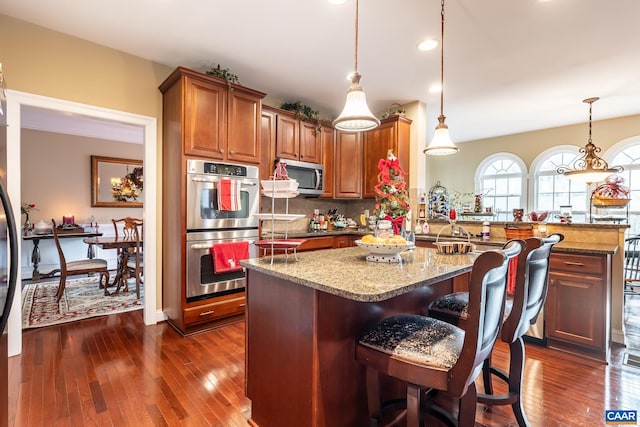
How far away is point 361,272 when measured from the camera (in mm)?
1454

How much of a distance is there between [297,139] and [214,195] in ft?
4.94

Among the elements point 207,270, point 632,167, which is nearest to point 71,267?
point 207,270

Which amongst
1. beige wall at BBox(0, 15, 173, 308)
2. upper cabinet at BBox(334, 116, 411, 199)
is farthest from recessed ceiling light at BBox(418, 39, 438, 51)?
beige wall at BBox(0, 15, 173, 308)

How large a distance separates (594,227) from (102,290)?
5928 millimetres

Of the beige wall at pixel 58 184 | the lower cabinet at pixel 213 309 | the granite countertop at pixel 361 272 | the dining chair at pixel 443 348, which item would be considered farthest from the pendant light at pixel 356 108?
the beige wall at pixel 58 184

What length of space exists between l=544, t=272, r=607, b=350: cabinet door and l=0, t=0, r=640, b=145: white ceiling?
2.06 meters

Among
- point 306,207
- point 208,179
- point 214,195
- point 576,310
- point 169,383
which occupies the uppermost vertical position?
point 208,179

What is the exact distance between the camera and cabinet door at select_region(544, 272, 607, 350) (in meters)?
2.52

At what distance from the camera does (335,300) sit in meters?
1.35

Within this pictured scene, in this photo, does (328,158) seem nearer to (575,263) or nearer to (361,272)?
(575,263)

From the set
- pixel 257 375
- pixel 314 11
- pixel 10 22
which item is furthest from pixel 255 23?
pixel 257 375

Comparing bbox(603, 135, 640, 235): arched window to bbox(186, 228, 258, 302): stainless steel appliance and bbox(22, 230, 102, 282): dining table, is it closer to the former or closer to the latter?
bbox(186, 228, 258, 302): stainless steel appliance

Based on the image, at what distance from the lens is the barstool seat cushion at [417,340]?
3.82ft

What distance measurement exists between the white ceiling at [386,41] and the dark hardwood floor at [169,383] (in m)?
2.63
